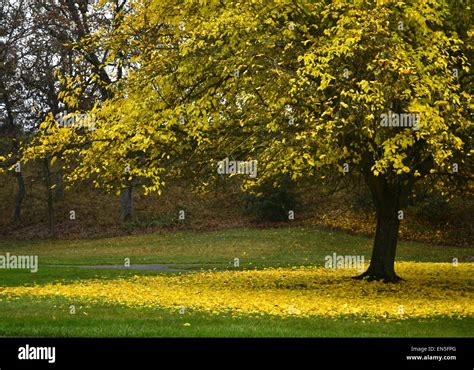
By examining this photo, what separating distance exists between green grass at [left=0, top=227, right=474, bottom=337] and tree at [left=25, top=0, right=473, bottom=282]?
13.9 feet

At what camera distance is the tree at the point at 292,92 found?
1748cm

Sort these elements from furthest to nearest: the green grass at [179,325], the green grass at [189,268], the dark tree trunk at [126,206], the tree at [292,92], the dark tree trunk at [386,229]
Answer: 1. the dark tree trunk at [126,206]
2. the dark tree trunk at [386,229]
3. the tree at [292,92]
4. the green grass at [189,268]
5. the green grass at [179,325]

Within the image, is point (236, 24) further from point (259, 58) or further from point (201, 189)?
point (201, 189)

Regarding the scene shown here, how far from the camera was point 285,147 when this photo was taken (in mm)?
18203

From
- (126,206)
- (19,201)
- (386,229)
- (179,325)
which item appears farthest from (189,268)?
(19,201)

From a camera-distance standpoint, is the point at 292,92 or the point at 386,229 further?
the point at 386,229

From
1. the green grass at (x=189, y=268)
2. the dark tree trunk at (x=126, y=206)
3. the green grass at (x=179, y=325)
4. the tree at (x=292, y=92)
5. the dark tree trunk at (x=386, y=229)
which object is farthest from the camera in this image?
the dark tree trunk at (x=126, y=206)

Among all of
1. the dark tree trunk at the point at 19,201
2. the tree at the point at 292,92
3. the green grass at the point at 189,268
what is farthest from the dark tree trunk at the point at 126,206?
the tree at the point at 292,92

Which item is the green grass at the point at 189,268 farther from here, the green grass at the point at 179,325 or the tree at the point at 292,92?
the tree at the point at 292,92

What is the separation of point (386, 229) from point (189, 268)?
902 cm

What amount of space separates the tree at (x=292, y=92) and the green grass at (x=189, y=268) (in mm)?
4250

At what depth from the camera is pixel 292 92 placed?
57.9ft

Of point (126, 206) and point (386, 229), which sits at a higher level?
point (126, 206)

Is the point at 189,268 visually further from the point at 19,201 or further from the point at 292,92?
the point at 19,201
